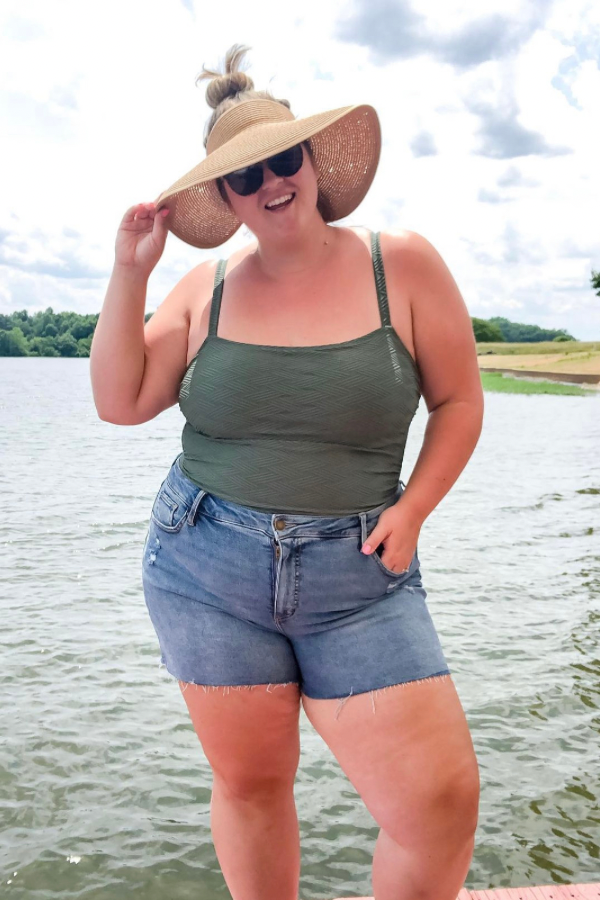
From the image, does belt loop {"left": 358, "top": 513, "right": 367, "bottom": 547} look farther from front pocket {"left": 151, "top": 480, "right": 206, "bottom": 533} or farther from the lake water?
the lake water

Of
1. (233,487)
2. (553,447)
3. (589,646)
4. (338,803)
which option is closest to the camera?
(233,487)

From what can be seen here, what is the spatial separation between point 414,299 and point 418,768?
3.31ft

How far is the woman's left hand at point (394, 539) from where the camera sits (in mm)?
1979

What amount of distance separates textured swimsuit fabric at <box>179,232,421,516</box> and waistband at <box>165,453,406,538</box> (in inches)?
0.6

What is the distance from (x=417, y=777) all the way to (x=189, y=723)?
3.03 meters

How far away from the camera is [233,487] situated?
2.01 meters

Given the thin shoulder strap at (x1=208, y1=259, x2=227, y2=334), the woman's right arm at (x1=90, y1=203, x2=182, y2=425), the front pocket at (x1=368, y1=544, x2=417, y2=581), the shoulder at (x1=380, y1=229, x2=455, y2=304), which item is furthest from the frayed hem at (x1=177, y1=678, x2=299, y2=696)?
the shoulder at (x1=380, y1=229, x2=455, y2=304)

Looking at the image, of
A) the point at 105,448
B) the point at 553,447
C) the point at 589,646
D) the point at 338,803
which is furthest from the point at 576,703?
the point at 105,448

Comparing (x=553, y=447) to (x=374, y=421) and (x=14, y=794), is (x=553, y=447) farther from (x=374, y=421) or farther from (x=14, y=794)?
(x=374, y=421)

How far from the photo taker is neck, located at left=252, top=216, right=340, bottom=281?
2.10 m

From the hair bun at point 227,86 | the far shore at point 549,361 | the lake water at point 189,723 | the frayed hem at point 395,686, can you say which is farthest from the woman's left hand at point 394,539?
the far shore at point 549,361

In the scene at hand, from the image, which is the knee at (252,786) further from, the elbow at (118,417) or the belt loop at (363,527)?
the elbow at (118,417)

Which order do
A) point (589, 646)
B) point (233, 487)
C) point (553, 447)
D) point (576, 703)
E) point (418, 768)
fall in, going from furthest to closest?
1. point (553, 447)
2. point (589, 646)
3. point (576, 703)
4. point (233, 487)
5. point (418, 768)

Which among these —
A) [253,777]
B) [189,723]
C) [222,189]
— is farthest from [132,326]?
[189,723]
